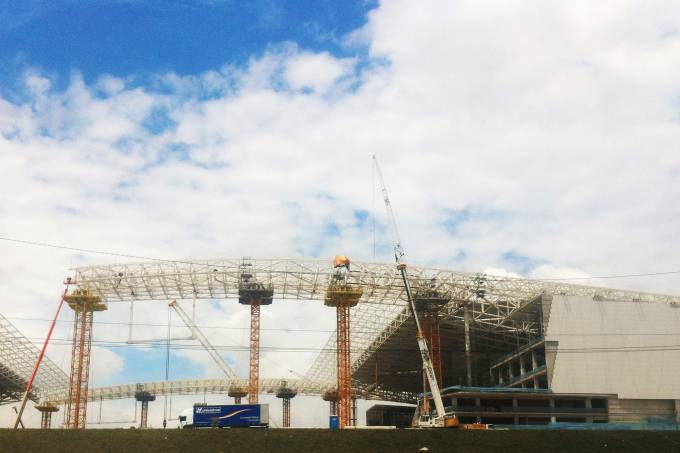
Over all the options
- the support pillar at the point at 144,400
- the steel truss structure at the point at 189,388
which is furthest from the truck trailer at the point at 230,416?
the support pillar at the point at 144,400

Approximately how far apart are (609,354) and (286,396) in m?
73.3

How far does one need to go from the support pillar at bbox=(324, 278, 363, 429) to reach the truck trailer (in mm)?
20773

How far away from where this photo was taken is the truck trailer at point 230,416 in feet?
213

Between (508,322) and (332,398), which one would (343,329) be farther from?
(332,398)

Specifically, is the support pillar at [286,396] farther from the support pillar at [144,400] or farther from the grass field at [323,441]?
the grass field at [323,441]

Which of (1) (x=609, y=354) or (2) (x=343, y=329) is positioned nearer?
(1) (x=609, y=354)

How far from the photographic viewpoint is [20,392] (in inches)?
5315

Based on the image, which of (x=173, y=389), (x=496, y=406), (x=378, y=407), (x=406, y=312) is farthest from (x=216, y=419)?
(x=378, y=407)

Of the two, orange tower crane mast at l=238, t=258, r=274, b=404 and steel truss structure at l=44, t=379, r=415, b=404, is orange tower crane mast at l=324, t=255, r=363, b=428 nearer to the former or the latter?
orange tower crane mast at l=238, t=258, r=274, b=404

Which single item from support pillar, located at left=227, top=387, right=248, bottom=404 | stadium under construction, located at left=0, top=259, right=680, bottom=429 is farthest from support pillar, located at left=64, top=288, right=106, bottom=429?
support pillar, located at left=227, top=387, right=248, bottom=404

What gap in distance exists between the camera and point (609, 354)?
88.1m

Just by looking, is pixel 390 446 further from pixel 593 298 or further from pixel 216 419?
pixel 593 298

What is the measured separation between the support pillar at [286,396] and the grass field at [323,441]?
9168 cm

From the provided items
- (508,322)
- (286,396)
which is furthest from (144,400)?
(508,322)
